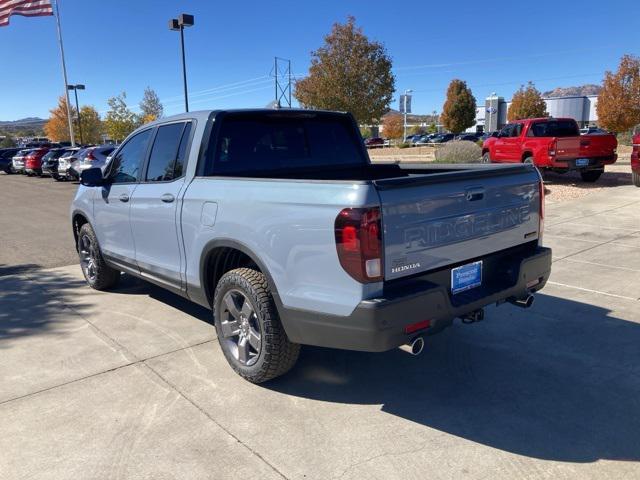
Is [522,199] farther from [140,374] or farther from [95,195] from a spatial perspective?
[95,195]

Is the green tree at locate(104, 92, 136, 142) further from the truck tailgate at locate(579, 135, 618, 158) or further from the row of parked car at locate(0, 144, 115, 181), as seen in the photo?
the truck tailgate at locate(579, 135, 618, 158)

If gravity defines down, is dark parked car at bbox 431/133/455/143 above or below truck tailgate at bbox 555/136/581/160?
above

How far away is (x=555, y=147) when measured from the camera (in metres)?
13.9

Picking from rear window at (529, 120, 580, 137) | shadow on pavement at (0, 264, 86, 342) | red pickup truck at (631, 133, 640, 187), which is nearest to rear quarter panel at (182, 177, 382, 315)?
shadow on pavement at (0, 264, 86, 342)

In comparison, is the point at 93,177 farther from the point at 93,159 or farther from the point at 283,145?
the point at 93,159

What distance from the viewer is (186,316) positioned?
5055 millimetres

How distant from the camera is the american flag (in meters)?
18.7

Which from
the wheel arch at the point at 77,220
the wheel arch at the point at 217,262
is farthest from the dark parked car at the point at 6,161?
the wheel arch at the point at 217,262

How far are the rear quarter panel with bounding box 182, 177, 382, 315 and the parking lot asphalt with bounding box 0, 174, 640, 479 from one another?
81 cm

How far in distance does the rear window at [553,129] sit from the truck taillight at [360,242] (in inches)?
552

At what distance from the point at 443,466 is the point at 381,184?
1525 mm

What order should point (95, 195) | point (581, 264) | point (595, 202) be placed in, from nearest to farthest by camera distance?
point (95, 195) → point (581, 264) → point (595, 202)

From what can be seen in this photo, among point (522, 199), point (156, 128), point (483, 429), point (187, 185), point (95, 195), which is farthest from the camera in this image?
point (95, 195)

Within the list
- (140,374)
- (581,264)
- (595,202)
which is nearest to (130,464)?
(140,374)
